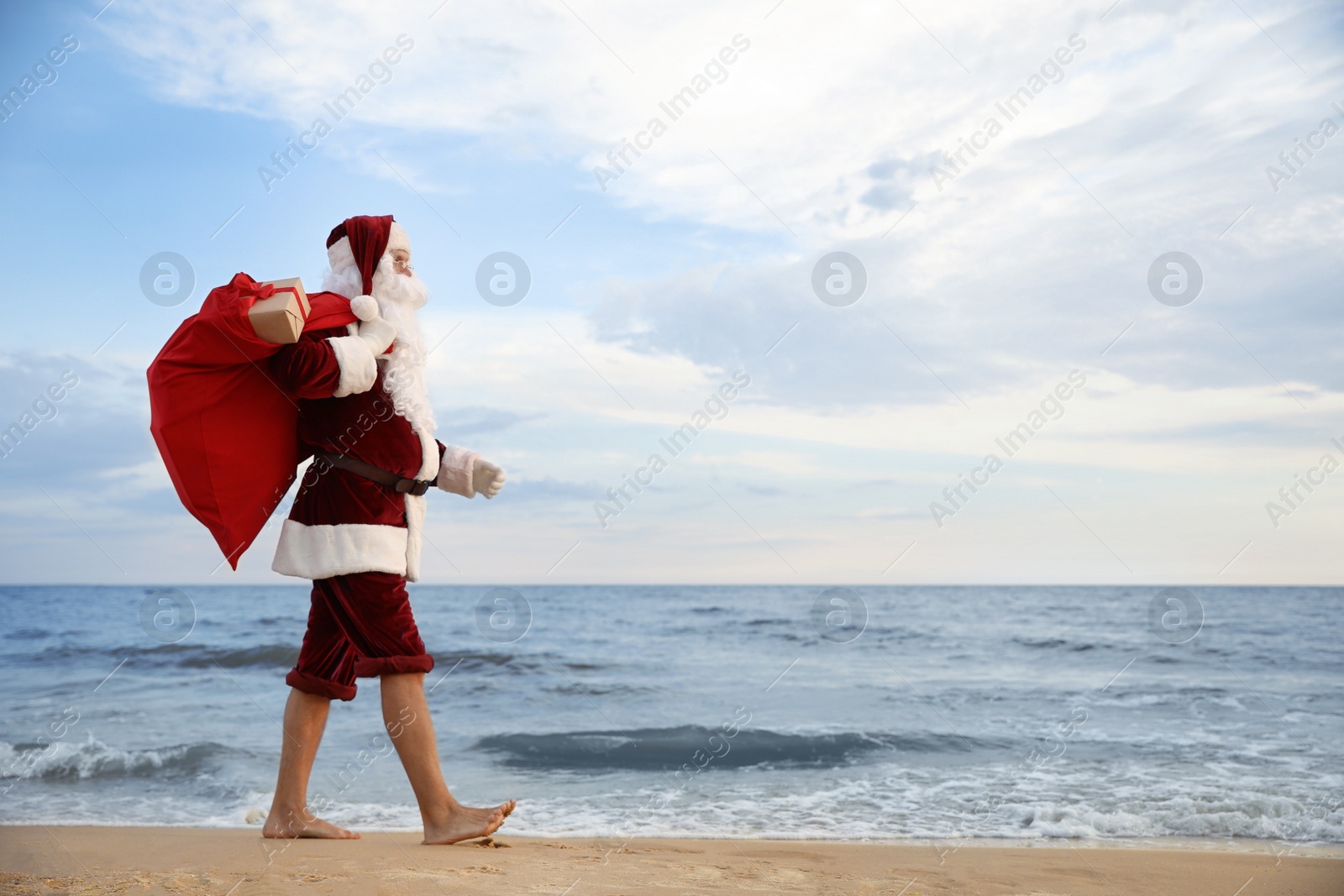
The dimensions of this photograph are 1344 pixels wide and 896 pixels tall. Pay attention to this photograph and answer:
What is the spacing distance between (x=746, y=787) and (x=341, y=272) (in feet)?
11.4

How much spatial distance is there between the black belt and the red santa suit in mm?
13

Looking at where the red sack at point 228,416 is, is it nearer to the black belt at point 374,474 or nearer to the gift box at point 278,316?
the gift box at point 278,316

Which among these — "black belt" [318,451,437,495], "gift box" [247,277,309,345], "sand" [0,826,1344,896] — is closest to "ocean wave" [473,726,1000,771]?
"sand" [0,826,1344,896]

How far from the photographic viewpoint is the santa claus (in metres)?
2.87

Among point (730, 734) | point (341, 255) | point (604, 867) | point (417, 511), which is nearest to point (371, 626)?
point (417, 511)

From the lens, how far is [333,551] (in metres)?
2.92

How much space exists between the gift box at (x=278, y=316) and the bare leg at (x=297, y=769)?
1314 mm

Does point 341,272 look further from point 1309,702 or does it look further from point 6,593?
point 6,593

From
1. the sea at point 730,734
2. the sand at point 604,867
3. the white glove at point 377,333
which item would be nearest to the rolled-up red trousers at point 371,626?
the sand at point 604,867

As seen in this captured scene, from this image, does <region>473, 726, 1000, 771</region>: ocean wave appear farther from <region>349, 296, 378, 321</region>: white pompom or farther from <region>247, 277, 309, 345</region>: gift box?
<region>247, 277, 309, 345</region>: gift box

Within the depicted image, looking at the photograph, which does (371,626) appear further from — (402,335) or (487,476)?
(402,335)

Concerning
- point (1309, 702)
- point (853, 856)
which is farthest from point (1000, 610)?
point (853, 856)

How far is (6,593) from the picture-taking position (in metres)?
31.0

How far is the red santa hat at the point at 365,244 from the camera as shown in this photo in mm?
3127
